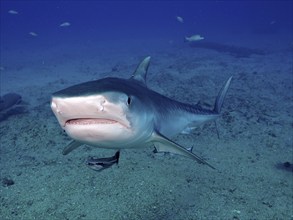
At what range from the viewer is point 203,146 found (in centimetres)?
806

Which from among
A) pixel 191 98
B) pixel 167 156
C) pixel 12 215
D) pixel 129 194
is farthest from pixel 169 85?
pixel 12 215

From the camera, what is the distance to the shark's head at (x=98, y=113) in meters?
2.62

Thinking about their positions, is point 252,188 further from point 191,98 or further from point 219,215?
point 191,98

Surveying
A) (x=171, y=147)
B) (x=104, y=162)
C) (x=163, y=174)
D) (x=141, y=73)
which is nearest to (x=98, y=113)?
(x=171, y=147)

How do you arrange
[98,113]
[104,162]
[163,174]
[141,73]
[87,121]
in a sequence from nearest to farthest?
[98,113] → [87,121] → [104,162] → [141,73] → [163,174]

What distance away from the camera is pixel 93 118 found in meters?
2.72

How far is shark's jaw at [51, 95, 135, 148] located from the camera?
2609mm

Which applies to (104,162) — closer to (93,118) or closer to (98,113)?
(93,118)

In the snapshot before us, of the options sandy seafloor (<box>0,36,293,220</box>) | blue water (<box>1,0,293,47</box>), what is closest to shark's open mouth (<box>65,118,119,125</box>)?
sandy seafloor (<box>0,36,293,220</box>)

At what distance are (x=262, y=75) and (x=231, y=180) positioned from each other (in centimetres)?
1091

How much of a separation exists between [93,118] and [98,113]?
0.11m

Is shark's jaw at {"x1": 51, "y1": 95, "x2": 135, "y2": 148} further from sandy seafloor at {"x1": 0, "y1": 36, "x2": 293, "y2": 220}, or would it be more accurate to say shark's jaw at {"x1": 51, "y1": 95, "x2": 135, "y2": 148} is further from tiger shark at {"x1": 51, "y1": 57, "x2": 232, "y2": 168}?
sandy seafloor at {"x1": 0, "y1": 36, "x2": 293, "y2": 220}

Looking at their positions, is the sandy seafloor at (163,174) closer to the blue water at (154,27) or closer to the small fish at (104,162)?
the small fish at (104,162)

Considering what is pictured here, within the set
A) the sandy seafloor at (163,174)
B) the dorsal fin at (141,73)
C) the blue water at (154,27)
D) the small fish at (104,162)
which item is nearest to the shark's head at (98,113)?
the small fish at (104,162)
